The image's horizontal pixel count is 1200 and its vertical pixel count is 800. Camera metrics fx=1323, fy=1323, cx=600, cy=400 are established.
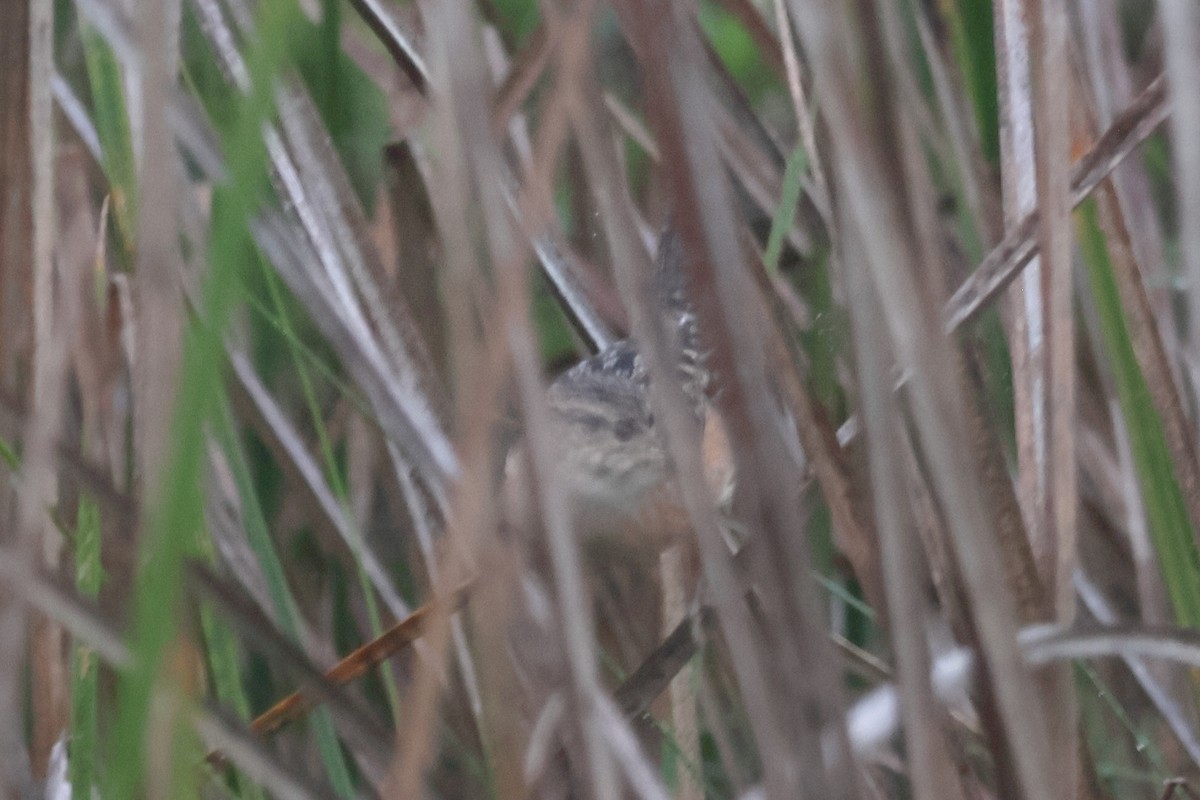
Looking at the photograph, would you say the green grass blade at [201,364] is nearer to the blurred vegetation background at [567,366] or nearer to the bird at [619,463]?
the blurred vegetation background at [567,366]

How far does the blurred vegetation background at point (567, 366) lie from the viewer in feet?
0.94

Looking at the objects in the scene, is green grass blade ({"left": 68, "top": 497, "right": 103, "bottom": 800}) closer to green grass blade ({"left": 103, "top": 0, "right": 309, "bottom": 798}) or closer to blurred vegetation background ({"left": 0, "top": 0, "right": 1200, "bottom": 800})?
blurred vegetation background ({"left": 0, "top": 0, "right": 1200, "bottom": 800})

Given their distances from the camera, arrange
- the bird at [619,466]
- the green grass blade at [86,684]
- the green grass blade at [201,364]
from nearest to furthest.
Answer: the green grass blade at [201,364], the green grass blade at [86,684], the bird at [619,466]

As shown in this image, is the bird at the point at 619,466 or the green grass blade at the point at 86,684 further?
the bird at the point at 619,466

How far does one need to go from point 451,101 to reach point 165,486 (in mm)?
129

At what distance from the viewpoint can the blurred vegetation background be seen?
0.29 meters

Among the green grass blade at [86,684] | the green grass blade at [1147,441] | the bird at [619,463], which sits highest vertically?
the green grass blade at [86,684]

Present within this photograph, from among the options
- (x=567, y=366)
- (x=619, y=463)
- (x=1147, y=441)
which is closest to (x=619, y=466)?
(x=619, y=463)

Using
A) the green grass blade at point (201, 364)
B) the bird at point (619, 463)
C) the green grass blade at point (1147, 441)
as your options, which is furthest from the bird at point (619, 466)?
the green grass blade at point (201, 364)

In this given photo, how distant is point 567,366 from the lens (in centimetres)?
99

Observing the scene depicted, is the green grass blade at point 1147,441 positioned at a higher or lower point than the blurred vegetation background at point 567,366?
lower

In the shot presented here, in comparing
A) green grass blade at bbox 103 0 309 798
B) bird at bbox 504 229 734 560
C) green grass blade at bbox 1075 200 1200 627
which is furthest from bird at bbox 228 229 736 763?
green grass blade at bbox 103 0 309 798

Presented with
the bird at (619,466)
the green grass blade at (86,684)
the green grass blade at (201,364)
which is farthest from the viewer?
the bird at (619,466)

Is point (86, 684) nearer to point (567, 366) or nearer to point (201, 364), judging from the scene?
point (201, 364)
